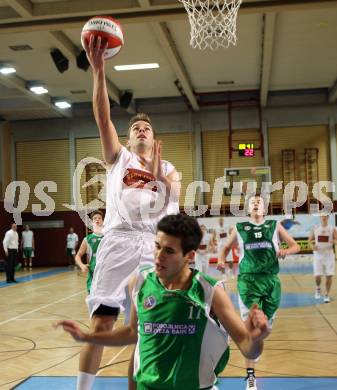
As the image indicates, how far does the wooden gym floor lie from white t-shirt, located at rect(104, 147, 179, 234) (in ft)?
7.22

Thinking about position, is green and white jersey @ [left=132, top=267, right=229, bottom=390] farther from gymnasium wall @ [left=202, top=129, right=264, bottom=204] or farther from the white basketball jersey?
gymnasium wall @ [left=202, top=129, right=264, bottom=204]

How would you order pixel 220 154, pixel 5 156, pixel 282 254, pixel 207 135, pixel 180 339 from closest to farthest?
pixel 180 339
pixel 282 254
pixel 220 154
pixel 207 135
pixel 5 156

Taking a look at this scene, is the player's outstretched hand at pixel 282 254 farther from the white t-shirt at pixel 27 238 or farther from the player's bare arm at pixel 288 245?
the white t-shirt at pixel 27 238

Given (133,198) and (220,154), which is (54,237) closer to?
(220,154)

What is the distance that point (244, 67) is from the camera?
17797 millimetres

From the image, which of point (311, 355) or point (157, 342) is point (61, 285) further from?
point (157, 342)

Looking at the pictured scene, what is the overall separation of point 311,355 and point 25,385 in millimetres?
3257

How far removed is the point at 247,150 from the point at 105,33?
18.1m

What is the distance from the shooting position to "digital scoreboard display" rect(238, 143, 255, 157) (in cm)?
2142

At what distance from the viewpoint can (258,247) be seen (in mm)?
6367

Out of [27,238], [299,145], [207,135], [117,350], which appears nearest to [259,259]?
[117,350]

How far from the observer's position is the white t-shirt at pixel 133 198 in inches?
148

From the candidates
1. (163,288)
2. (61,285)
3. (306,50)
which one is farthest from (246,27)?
(163,288)

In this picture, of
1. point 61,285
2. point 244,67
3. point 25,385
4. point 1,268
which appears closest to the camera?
point 25,385
